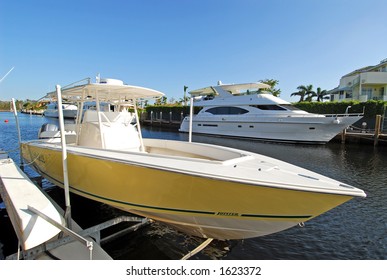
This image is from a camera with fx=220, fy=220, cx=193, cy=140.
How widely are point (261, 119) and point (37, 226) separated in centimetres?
1909

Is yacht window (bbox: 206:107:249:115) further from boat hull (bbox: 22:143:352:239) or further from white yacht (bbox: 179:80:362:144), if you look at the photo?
boat hull (bbox: 22:143:352:239)

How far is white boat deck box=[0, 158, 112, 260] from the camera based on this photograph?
9.80 ft

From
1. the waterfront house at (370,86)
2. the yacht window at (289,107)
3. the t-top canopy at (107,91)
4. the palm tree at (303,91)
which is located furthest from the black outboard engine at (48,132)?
the palm tree at (303,91)

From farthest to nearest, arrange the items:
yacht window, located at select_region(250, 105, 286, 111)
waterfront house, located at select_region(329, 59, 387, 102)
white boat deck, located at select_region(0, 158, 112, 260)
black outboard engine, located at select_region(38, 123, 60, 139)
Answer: waterfront house, located at select_region(329, 59, 387, 102), yacht window, located at select_region(250, 105, 286, 111), black outboard engine, located at select_region(38, 123, 60, 139), white boat deck, located at select_region(0, 158, 112, 260)

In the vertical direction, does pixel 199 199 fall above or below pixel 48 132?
below

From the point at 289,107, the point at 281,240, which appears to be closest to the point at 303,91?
the point at 289,107

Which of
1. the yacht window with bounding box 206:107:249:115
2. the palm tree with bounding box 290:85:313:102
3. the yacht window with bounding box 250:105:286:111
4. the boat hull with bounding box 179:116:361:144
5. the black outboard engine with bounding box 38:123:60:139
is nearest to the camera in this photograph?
the black outboard engine with bounding box 38:123:60:139

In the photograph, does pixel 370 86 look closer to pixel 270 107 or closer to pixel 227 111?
pixel 270 107

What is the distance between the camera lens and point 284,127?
1883cm

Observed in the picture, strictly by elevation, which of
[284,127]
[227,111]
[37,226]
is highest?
[227,111]

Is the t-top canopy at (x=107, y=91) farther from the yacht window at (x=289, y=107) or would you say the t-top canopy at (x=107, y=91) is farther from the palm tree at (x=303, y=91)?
the palm tree at (x=303, y=91)

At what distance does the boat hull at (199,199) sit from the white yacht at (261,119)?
55.4 ft

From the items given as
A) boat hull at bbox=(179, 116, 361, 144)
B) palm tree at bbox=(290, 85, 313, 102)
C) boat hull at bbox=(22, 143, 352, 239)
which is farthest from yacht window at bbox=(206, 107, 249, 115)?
palm tree at bbox=(290, 85, 313, 102)
